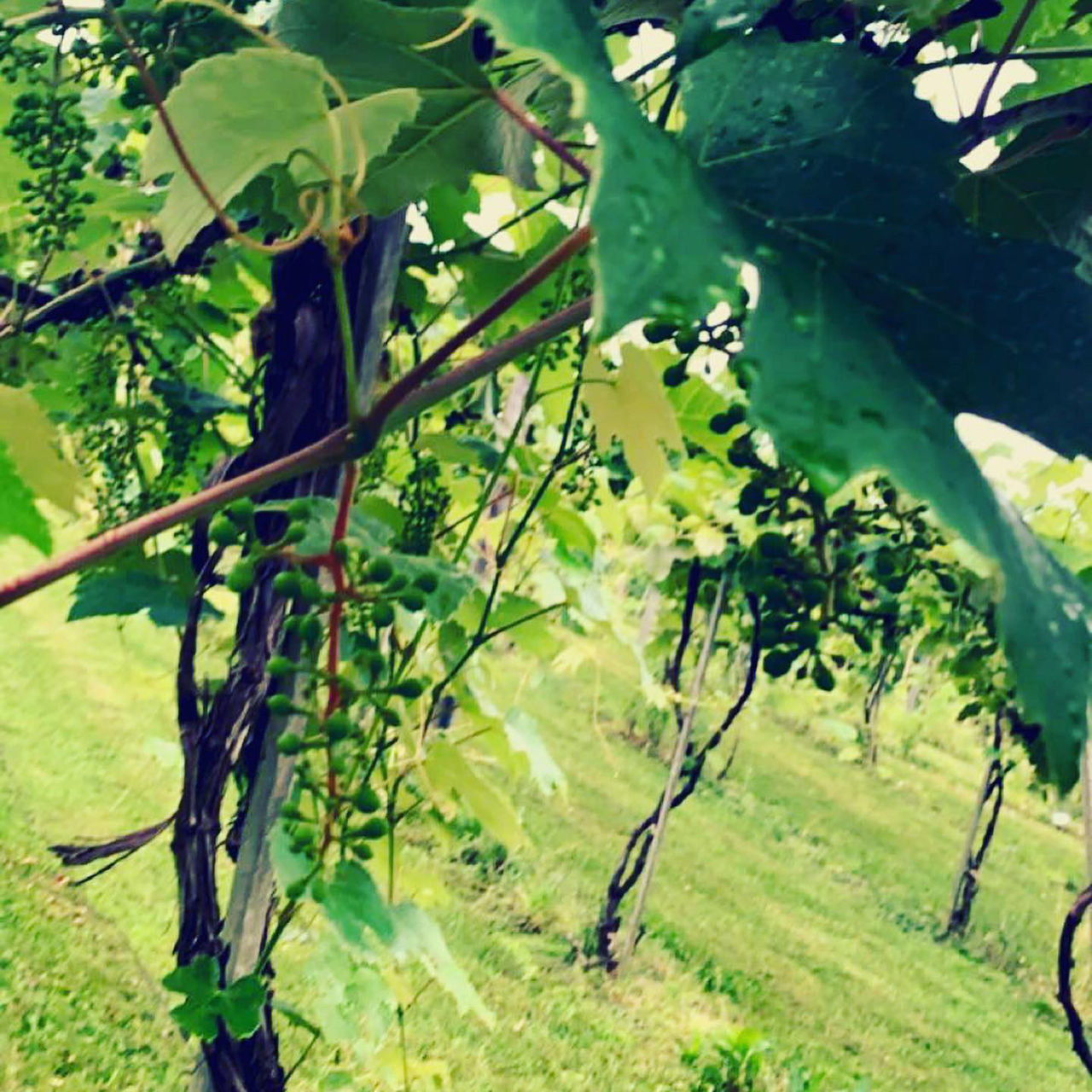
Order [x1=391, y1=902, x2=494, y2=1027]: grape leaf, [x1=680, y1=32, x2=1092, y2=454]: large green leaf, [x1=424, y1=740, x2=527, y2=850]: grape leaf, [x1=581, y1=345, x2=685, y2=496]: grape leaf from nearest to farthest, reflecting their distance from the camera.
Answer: [x1=680, y1=32, x2=1092, y2=454]: large green leaf
[x1=581, y1=345, x2=685, y2=496]: grape leaf
[x1=391, y1=902, x2=494, y2=1027]: grape leaf
[x1=424, y1=740, x2=527, y2=850]: grape leaf

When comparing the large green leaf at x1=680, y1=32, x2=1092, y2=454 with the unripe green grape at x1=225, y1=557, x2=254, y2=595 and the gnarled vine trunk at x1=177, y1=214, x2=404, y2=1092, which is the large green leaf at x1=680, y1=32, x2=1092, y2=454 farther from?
the gnarled vine trunk at x1=177, y1=214, x2=404, y2=1092

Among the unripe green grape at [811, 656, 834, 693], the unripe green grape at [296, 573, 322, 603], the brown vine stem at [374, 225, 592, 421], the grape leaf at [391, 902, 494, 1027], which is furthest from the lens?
the grape leaf at [391, 902, 494, 1027]

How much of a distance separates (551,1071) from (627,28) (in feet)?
9.94

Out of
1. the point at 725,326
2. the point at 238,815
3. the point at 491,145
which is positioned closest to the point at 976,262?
the point at 725,326

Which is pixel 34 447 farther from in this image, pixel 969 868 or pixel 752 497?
pixel 969 868

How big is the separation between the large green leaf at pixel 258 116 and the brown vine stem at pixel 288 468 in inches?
5.3

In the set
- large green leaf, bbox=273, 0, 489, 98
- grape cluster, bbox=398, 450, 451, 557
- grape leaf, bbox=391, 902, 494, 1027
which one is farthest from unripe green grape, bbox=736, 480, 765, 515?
grape leaf, bbox=391, 902, 494, 1027

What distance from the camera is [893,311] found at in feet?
1.35

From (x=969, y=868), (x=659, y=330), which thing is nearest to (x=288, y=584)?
(x=659, y=330)

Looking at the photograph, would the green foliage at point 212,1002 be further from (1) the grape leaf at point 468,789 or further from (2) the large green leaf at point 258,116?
(2) the large green leaf at point 258,116

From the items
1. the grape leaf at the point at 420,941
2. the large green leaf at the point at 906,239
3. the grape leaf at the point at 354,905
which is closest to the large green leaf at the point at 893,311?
the large green leaf at the point at 906,239

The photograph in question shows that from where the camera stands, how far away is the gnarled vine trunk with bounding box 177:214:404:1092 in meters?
0.97

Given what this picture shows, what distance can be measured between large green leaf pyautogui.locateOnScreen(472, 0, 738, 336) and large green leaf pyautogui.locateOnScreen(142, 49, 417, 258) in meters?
0.22

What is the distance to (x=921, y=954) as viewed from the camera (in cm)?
573
